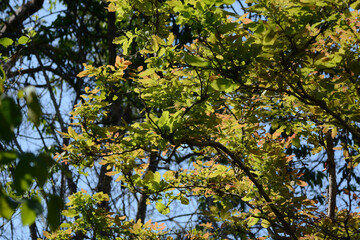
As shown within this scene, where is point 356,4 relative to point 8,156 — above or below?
above

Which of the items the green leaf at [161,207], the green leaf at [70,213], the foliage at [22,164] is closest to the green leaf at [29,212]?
the foliage at [22,164]

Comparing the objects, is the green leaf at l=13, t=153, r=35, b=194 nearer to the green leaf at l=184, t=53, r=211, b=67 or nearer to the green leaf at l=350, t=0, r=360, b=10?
the green leaf at l=184, t=53, r=211, b=67

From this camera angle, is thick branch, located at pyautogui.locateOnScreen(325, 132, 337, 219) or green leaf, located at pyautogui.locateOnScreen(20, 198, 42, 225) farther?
thick branch, located at pyautogui.locateOnScreen(325, 132, 337, 219)

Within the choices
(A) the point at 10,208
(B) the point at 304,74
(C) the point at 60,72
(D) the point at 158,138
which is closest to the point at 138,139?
(D) the point at 158,138

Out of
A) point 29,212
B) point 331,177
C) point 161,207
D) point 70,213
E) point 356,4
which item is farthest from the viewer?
point 331,177

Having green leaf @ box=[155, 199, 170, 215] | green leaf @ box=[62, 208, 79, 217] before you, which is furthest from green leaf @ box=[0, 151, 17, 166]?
green leaf @ box=[62, 208, 79, 217]

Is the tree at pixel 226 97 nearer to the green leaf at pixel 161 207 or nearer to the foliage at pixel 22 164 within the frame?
the green leaf at pixel 161 207

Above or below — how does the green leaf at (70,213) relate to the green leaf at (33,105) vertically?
above

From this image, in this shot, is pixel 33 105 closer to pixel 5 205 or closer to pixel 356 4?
pixel 5 205

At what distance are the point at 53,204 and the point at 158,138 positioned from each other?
1.76m

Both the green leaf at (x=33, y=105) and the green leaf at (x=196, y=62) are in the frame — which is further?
the green leaf at (x=196, y=62)

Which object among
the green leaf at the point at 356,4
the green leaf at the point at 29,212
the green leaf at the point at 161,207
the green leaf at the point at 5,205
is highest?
the green leaf at the point at 356,4

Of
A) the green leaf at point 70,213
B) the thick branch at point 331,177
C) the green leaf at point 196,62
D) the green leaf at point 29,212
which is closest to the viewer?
the green leaf at point 29,212

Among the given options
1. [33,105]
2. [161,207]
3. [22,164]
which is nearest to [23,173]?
[22,164]
